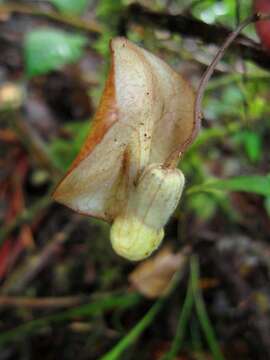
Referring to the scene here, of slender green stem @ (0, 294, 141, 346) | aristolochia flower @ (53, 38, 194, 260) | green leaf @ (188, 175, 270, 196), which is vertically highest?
aristolochia flower @ (53, 38, 194, 260)

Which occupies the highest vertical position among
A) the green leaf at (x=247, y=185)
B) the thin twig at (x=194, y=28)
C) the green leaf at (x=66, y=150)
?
the thin twig at (x=194, y=28)

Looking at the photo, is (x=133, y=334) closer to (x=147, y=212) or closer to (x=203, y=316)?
(x=203, y=316)

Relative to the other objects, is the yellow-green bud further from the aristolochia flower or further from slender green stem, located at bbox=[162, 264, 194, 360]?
slender green stem, located at bbox=[162, 264, 194, 360]

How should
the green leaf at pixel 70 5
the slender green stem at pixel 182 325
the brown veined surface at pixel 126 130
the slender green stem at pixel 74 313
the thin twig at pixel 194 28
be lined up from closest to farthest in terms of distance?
the brown veined surface at pixel 126 130 < the thin twig at pixel 194 28 < the slender green stem at pixel 182 325 < the slender green stem at pixel 74 313 < the green leaf at pixel 70 5

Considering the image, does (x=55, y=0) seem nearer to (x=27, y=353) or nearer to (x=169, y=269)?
(x=169, y=269)

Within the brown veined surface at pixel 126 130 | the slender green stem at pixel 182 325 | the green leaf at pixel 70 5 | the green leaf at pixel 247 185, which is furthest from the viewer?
the green leaf at pixel 70 5

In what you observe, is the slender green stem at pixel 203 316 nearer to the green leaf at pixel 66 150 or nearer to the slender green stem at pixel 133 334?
the slender green stem at pixel 133 334

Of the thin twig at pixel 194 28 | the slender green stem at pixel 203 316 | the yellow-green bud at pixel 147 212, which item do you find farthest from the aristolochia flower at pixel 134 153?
the slender green stem at pixel 203 316

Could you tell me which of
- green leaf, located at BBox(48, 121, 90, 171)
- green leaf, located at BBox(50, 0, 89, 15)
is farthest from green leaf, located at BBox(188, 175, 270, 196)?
green leaf, located at BBox(50, 0, 89, 15)
